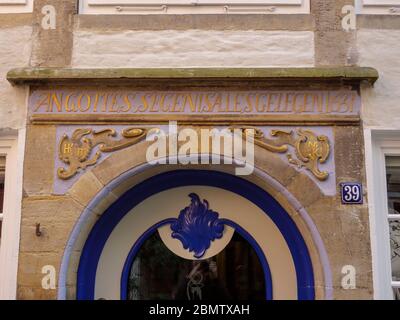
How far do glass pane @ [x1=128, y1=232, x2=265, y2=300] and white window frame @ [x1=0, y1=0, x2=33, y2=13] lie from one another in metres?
2.33

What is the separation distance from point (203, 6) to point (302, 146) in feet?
4.70

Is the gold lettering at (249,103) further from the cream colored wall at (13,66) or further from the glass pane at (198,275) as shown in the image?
the cream colored wall at (13,66)

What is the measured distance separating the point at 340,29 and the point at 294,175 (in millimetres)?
1288

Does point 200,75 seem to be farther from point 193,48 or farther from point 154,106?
point 154,106

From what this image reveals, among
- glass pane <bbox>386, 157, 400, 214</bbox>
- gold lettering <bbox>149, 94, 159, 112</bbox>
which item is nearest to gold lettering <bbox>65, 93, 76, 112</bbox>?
gold lettering <bbox>149, 94, 159, 112</bbox>

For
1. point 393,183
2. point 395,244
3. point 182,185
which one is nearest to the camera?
point 395,244

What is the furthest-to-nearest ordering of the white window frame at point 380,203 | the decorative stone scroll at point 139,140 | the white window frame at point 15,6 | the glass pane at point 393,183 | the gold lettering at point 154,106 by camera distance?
the white window frame at point 15,6 < the glass pane at point 393,183 < the gold lettering at point 154,106 < the decorative stone scroll at point 139,140 < the white window frame at point 380,203

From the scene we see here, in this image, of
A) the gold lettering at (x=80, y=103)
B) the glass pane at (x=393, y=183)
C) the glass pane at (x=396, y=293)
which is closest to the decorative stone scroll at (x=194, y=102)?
the gold lettering at (x=80, y=103)

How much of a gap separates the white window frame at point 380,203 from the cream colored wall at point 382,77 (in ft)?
0.35

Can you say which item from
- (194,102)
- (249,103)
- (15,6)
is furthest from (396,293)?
(15,6)

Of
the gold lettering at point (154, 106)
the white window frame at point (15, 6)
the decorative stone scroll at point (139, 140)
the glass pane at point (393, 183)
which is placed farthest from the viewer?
the white window frame at point (15, 6)

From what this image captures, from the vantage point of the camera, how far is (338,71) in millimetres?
4898

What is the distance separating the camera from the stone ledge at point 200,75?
16.1ft

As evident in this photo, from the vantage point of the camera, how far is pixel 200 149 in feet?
16.1
